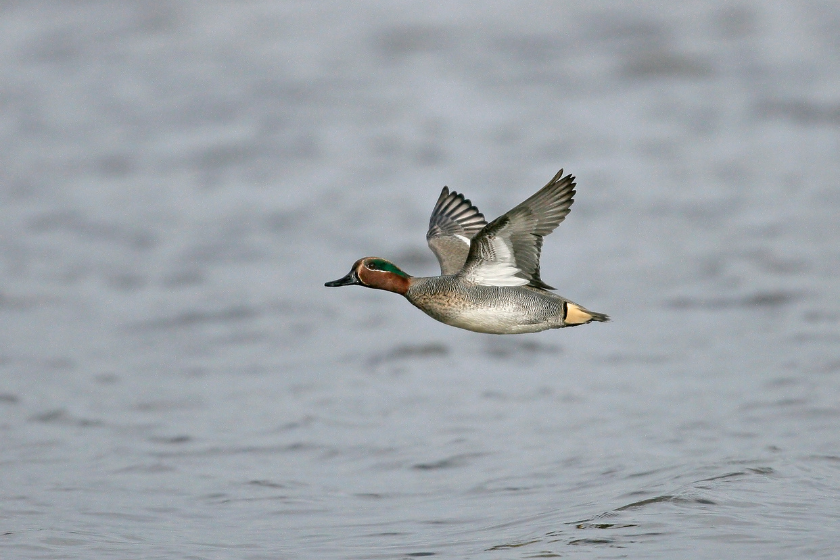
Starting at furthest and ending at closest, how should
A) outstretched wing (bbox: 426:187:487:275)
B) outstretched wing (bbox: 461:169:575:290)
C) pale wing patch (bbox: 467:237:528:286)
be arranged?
outstretched wing (bbox: 426:187:487:275), pale wing patch (bbox: 467:237:528:286), outstretched wing (bbox: 461:169:575:290)

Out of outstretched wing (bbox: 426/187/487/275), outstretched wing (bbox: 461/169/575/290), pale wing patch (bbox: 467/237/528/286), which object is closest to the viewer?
outstretched wing (bbox: 461/169/575/290)

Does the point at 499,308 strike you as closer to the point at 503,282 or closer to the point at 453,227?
the point at 503,282

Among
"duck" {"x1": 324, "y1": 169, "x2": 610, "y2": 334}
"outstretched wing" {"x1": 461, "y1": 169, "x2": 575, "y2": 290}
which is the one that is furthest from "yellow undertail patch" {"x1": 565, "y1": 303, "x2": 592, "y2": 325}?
"outstretched wing" {"x1": 461, "y1": 169, "x2": 575, "y2": 290}

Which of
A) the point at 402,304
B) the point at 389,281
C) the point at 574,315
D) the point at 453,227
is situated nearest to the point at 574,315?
the point at 574,315

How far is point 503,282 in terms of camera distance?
19.3ft

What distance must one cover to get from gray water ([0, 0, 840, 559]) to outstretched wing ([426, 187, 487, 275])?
1.55 metres

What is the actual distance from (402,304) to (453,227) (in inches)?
235

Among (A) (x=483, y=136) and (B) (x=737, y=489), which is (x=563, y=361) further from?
(A) (x=483, y=136)

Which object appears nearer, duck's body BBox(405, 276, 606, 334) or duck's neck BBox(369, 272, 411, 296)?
duck's body BBox(405, 276, 606, 334)

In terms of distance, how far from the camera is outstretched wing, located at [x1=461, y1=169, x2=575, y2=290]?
5.54 metres

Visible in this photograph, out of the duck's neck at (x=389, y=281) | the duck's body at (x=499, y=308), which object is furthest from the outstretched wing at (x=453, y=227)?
the duck's body at (x=499, y=308)

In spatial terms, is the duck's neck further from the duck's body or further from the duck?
the duck's body

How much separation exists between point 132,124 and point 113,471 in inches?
365

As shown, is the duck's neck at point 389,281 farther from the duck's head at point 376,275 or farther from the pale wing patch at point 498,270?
the pale wing patch at point 498,270
